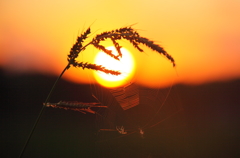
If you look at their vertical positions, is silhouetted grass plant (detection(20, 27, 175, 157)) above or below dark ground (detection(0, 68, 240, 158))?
below

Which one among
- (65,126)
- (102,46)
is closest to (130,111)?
(102,46)

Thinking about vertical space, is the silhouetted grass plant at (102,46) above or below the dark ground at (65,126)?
below

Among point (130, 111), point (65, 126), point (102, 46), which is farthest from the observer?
point (65, 126)

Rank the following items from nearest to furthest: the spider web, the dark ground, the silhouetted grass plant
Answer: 1. the silhouetted grass plant
2. the spider web
3. the dark ground

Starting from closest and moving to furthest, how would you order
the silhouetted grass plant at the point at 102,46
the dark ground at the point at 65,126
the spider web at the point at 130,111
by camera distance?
the silhouetted grass plant at the point at 102,46, the spider web at the point at 130,111, the dark ground at the point at 65,126

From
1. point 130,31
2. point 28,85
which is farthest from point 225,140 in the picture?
point 130,31

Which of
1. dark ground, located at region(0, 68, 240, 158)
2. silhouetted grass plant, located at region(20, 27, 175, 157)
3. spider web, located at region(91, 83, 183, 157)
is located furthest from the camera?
dark ground, located at region(0, 68, 240, 158)

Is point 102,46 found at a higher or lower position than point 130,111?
lower

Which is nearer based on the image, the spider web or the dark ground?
the spider web

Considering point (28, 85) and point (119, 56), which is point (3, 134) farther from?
point (119, 56)

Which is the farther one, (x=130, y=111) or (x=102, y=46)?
(x=130, y=111)

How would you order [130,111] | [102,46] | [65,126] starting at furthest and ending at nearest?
1. [65,126]
2. [130,111]
3. [102,46]

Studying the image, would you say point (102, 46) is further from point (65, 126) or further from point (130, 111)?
point (65, 126)
